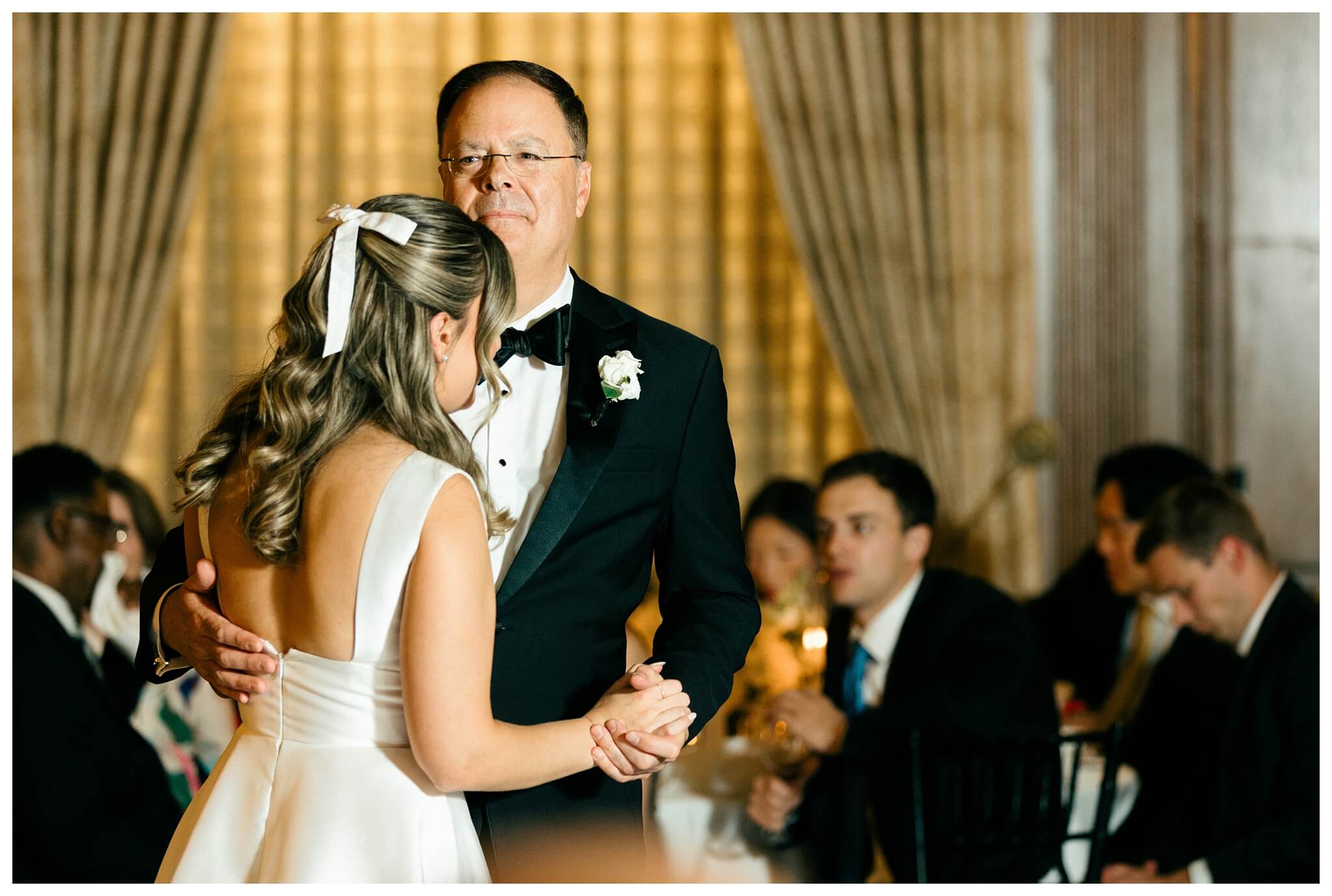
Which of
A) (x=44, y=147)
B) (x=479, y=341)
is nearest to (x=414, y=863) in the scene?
(x=479, y=341)

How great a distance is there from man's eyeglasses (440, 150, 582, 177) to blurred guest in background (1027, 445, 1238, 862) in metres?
2.48

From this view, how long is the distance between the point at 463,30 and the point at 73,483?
12.8 feet

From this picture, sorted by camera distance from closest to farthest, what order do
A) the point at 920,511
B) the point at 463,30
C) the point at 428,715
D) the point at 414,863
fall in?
the point at 428,715, the point at 414,863, the point at 920,511, the point at 463,30

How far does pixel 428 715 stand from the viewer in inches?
65.0

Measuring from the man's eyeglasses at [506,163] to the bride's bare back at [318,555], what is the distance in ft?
1.75

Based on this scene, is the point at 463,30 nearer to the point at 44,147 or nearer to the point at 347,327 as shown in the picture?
the point at 44,147

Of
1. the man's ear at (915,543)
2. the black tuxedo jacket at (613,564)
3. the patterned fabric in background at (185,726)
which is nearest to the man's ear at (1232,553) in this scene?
the man's ear at (915,543)

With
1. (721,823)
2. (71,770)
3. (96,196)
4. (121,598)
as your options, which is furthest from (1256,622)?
(96,196)

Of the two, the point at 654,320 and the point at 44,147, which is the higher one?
the point at 44,147

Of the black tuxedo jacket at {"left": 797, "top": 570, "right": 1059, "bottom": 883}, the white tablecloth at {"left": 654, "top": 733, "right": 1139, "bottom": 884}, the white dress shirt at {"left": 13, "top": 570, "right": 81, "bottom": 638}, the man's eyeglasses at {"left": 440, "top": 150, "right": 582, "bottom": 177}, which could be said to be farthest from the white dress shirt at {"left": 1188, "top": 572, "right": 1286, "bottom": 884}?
the white dress shirt at {"left": 13, "top": 570, "right": 81, "bottom": 638}

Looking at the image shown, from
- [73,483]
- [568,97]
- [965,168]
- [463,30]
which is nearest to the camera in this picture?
[568,97]

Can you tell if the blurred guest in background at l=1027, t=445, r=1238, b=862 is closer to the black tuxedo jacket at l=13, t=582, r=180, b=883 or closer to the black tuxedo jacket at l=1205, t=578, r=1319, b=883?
the black tuxedo jacket at l=1205, t=578, r=1319, b=883

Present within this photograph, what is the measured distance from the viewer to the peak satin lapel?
6.35 ft

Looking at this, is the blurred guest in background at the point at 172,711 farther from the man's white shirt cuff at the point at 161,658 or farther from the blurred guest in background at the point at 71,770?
the man's white shirt cuff at the point at 161,658
